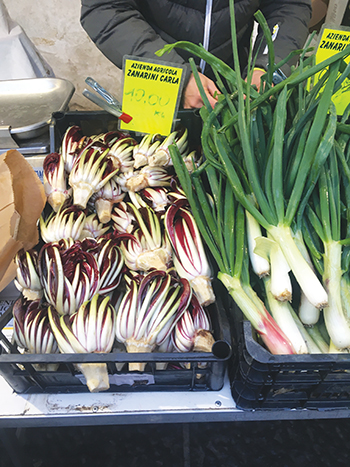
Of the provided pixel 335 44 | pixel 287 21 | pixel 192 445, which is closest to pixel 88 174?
pixel 335 44

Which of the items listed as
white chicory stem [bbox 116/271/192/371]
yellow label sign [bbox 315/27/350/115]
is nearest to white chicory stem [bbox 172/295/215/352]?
white chicory stem [bbox 116/271/192/371]

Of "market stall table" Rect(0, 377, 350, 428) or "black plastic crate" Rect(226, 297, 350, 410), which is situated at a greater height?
"black plastic crate" Rect(226, 297, 350, 410)

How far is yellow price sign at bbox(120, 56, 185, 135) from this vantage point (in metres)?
1.06

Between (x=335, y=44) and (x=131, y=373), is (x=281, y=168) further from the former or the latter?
(x=335, y=44)

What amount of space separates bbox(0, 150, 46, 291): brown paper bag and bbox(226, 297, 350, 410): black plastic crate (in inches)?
23.9

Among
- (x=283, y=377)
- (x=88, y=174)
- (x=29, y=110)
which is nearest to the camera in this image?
(x=283, y=377)

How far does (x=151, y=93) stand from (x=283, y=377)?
96 centimetres

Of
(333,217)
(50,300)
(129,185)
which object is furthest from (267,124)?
(50,300)

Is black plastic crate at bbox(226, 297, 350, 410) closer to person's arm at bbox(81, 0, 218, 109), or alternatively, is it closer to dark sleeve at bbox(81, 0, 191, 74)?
person's arm at bbox(81, 0, 218, 109)

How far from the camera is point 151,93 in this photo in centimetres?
111

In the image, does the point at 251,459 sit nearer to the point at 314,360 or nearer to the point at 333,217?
the point at 314,360

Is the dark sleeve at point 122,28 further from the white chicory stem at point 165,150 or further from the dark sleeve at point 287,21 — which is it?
the dark sleeve at point 287,21

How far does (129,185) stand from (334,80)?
66cm

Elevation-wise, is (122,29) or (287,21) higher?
(287,21)
